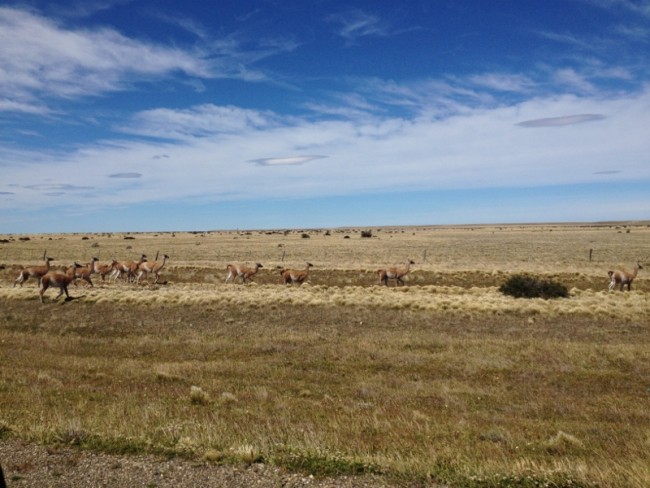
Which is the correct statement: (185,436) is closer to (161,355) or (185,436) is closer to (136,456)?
(136,456)

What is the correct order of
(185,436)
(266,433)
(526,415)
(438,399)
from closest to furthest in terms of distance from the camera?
(185,436)
(266,433)
(526,415)
(438,399)

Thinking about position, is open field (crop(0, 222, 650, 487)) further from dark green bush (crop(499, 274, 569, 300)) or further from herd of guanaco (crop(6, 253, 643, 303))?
herd of guanaco (crop(6, 253, 643, 303))

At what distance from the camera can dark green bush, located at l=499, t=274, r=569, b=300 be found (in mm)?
26705

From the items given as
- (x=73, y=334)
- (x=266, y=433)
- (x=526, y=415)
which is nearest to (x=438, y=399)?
(x=526, y=415)

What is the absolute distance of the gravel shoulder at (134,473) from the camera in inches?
236

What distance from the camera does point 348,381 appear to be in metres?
12.5

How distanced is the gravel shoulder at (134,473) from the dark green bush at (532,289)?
2339 cm

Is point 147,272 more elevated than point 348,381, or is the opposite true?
point 147,272

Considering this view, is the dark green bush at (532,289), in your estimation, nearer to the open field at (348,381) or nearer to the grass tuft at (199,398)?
the open field at (348,381)

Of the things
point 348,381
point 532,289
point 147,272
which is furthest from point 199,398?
point 147,272

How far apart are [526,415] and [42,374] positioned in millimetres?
11306

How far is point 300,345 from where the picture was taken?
16.5 meters

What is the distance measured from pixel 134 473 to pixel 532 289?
25.0 meters

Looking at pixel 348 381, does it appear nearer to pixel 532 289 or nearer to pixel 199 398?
pixel 199 398
